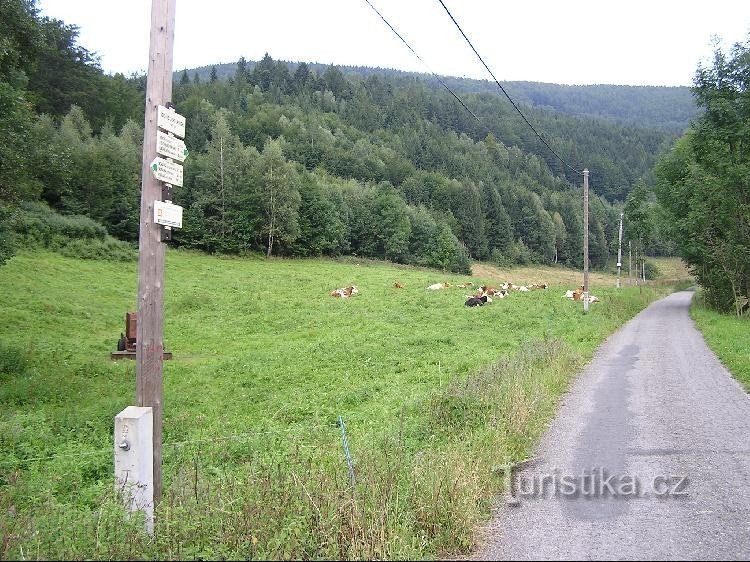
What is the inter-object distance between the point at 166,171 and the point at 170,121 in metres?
0.48

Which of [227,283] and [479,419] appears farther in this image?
[227,283]

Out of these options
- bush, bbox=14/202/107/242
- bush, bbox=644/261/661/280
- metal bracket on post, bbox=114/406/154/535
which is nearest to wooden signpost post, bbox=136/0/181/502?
metal bracket on post, bbox=114/406/154/535

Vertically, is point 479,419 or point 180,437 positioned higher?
point 479,419

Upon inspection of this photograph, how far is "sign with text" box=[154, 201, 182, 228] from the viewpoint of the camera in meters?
5.14

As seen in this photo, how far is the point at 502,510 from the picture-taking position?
5.63m

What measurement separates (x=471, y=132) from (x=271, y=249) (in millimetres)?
123086

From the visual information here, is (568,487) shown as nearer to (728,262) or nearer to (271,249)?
(728,262)

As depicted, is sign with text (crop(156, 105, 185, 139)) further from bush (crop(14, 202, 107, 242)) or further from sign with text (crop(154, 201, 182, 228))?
bush (crop(14, 202, 107, 242))

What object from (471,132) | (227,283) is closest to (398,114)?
(471,132)

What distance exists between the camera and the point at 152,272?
5141mm

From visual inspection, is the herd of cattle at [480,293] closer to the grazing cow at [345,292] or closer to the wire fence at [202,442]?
the grazing cow at [345,292]

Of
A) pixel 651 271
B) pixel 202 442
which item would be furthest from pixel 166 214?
pixel 651 271

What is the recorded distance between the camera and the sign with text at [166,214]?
5.14 meters

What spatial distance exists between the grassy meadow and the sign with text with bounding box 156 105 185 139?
3.20 metres
